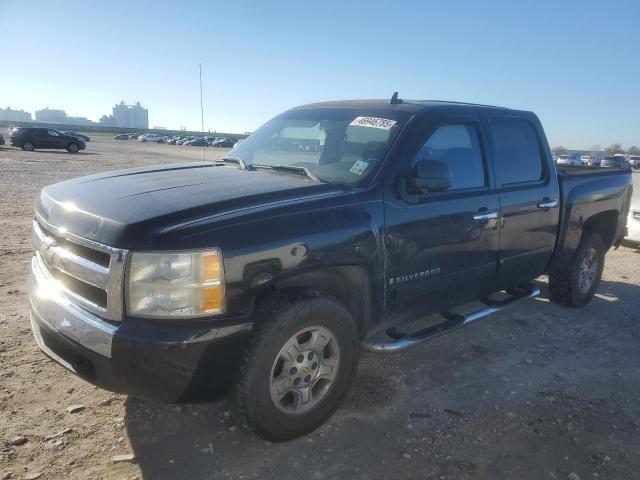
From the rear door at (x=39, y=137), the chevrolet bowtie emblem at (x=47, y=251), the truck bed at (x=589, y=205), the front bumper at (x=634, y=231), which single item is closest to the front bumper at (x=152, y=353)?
the chevrolet bowtie emblem at (x=47, y=251)

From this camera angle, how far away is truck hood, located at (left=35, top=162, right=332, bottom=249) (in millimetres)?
2414

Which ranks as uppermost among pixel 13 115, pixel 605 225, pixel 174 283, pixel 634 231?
pixel 13 115

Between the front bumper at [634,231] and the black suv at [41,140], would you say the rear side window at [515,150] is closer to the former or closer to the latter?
the front bumper at [634,231]

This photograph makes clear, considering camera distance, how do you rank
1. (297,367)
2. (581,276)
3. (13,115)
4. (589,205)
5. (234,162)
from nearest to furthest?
(297,367) < (234,162) < (589,205) < (581,276) < (13,115)

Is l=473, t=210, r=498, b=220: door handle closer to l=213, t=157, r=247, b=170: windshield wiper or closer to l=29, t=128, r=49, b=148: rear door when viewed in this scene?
l=213, t=157, r=247, b=170: windshield wiper

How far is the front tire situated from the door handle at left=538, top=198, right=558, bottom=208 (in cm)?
227

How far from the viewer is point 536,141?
4523 millimetres

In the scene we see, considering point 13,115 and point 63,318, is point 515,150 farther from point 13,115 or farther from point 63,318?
point 13,115

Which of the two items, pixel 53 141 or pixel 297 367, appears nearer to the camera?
pixel 297 367

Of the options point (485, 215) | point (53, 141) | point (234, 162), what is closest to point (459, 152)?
point (485, 215)

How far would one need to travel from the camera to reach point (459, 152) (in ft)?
12.3

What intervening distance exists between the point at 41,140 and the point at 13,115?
528ft

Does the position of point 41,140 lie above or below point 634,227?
above

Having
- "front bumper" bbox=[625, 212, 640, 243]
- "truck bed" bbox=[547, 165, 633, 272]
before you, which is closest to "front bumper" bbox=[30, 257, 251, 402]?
"truck bed" bbox=[547, 165, 633, 272]
